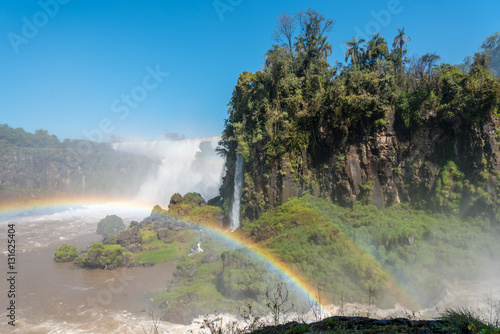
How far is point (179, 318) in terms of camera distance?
1310cm

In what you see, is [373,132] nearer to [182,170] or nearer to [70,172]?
[182,170]

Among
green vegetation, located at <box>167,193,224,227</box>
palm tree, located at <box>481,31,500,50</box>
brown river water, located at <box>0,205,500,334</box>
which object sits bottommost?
brown river water, located at <box>0,205,500,334</box>

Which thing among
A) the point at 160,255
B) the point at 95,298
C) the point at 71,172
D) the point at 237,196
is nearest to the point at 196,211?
the point at 237,196

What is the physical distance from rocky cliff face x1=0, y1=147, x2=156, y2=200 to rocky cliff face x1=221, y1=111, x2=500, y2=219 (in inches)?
2023

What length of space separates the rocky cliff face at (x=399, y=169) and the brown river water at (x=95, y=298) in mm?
5295

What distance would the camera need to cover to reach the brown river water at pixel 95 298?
41.1ft

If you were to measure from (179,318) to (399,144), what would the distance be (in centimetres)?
1744

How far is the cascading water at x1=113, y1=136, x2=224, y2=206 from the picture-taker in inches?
2309

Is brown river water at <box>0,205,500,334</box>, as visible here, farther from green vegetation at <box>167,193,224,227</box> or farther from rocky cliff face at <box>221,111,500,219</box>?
green vegetation at <box>167,193,224,227</box>

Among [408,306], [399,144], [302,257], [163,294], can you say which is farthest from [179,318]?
[399,144]

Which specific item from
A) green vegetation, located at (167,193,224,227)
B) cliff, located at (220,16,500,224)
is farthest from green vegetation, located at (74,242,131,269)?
cliff, located at (220,16,500,224)

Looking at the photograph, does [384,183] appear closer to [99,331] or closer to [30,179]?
[99,331]

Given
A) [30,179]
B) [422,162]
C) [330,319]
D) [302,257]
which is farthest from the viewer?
[30,179]

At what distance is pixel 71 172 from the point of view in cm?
6303
